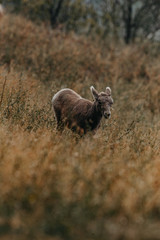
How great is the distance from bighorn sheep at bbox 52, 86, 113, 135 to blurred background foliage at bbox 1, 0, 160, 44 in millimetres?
12500

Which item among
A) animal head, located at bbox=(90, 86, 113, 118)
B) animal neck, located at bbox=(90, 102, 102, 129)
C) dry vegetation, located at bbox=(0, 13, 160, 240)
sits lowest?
dry vegetation, located at bbox=(0, 13, 160, 240)

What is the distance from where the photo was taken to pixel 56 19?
69.2ft

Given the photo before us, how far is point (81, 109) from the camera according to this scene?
275 inches

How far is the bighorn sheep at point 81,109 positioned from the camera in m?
6.49

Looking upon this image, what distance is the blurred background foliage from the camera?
20734 mm

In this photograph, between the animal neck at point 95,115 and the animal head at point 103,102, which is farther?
the animal neck at point 95,115

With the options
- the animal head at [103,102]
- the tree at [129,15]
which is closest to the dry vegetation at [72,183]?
the animal head at [103,102]

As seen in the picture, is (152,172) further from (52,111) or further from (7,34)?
(7,34)

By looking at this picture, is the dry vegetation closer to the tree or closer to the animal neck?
the animal neck

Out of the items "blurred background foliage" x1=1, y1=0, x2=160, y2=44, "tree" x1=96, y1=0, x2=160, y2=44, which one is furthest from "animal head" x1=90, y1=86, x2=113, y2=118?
"tree" x1=96, y1=0, x2=160, y2=44

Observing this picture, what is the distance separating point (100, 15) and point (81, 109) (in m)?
17.3

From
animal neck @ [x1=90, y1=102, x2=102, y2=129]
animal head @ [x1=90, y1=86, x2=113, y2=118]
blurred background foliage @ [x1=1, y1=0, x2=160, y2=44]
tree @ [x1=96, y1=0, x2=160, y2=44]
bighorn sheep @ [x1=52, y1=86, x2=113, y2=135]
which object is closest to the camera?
animal head @ [x1=90, y1=86, x2=113, y2=118]

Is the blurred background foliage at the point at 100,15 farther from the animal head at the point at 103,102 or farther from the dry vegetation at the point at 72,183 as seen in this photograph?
the dry vegetation at the point at 72,183

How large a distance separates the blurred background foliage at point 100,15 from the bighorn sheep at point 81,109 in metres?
12.5
